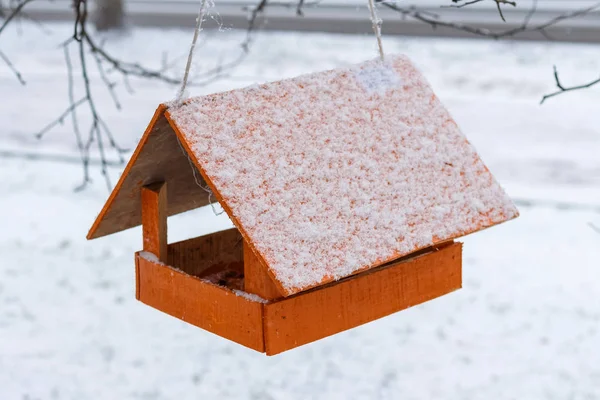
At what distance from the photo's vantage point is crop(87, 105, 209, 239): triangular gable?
1.61 m

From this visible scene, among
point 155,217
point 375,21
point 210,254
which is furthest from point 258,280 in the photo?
point 375,21

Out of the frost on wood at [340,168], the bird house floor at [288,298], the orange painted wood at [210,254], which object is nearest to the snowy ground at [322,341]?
the orange painted wood at [210,254]

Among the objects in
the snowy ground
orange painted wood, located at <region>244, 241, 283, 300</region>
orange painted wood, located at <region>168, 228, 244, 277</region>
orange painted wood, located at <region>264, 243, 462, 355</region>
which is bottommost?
the snowy ground

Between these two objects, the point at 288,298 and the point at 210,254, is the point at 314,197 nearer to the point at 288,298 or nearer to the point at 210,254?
the point at 288,298

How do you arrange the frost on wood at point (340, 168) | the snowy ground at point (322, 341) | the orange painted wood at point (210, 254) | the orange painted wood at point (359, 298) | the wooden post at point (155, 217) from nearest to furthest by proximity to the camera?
the frost on wood at point (340, 168), the orange painted wood at point (359, 298), the wooden post at point (155, 217), the orange painted wood at point (210, 254), the snowy ground at point (322, 341)

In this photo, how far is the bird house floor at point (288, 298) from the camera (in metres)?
1.60

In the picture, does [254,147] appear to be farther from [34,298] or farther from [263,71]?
[263,71]

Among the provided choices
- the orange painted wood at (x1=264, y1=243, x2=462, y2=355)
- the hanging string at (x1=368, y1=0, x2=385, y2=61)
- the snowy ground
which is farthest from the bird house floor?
the snowy ground

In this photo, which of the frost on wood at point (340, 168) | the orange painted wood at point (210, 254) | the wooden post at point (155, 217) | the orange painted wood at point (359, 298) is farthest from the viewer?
the orange painted wood at point (210, 254)

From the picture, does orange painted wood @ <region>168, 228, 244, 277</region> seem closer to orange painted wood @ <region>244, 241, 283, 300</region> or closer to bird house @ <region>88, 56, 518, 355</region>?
bird house @ <region>88, 56, 518, 355</region>

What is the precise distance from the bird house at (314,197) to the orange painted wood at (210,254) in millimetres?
78

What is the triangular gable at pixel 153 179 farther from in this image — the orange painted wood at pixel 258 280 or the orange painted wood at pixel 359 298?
the orange painted wood at pixel 359 298

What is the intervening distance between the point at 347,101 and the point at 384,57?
21 centimetres

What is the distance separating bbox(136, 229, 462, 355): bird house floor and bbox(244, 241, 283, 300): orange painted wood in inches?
0.8
